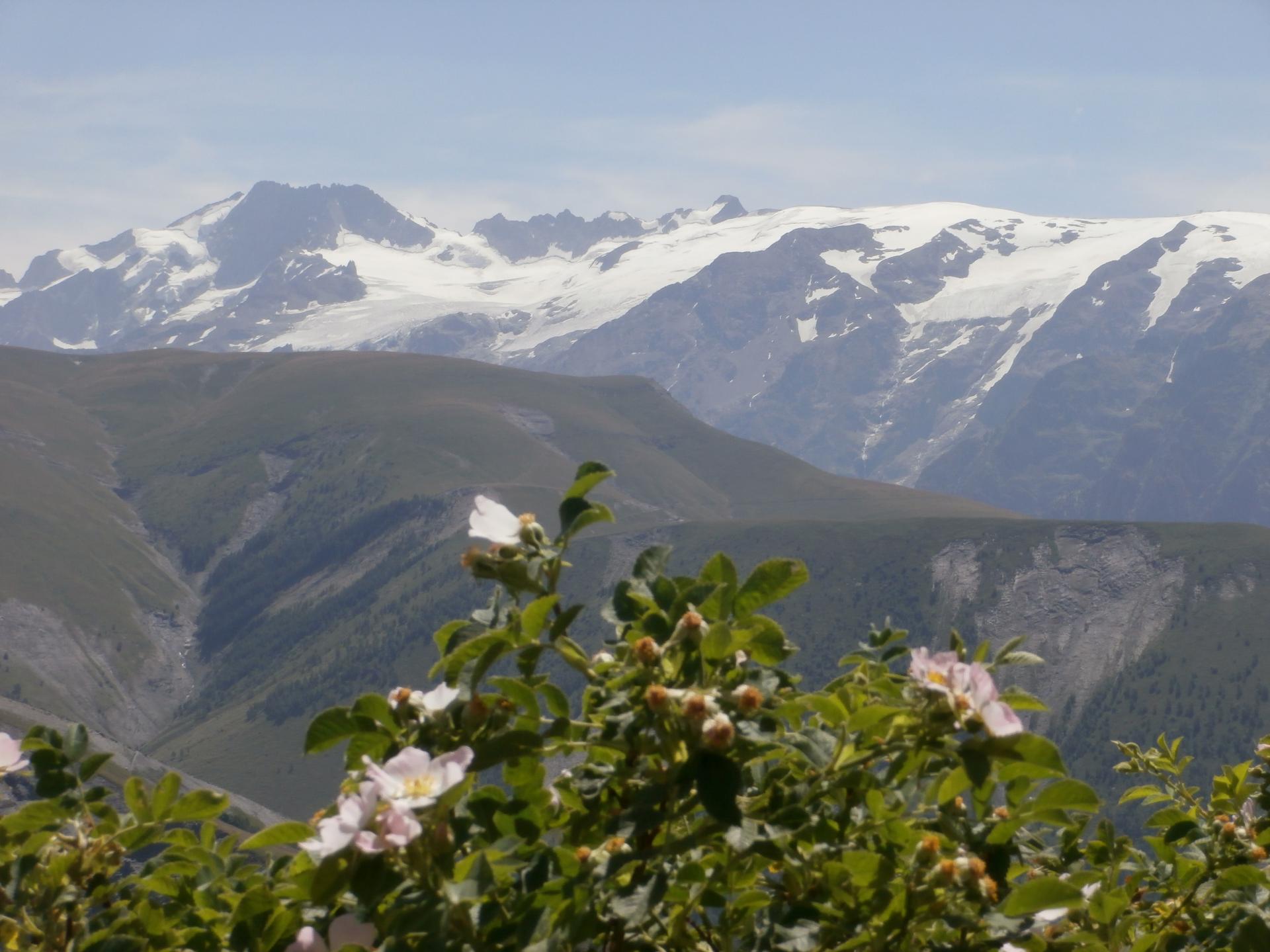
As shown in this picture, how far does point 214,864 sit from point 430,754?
1804mm

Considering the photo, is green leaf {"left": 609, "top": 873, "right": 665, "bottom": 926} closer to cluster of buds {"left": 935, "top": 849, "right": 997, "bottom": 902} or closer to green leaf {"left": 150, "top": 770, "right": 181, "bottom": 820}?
cluster of buds {"left": 935, "top": 849, "right": 997, "bottom": 902}

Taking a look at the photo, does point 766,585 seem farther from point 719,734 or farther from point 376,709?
point 376,709

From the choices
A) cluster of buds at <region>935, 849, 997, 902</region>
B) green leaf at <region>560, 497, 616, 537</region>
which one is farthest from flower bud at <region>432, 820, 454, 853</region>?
cluster of buds at <region>935, 849, 997, 902</region>

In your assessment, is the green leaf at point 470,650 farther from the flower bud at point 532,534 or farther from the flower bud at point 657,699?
the flower bud at point 657,699

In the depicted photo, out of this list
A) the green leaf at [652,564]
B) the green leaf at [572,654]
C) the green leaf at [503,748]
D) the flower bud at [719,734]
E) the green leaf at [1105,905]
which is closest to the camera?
the flower bud at [719,734]

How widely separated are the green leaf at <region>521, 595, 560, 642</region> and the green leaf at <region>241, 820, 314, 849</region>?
83cm

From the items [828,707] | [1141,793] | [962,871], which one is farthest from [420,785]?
[1141,793]

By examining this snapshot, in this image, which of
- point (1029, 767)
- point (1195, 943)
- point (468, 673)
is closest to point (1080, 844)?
point (1195, 943)

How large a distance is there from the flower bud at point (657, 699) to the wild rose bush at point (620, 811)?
1cm

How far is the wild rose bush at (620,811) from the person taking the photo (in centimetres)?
349

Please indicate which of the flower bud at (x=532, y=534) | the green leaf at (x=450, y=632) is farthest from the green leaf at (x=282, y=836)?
the flower bud at (x=532, y=534)

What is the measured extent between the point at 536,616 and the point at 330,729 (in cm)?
70

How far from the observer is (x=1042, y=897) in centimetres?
367

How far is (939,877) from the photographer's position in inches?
151
